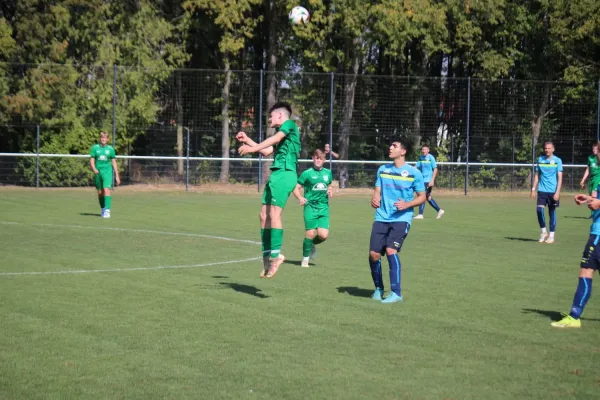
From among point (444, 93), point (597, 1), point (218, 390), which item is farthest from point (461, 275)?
point (597, 1)

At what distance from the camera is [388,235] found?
10633 millimetres

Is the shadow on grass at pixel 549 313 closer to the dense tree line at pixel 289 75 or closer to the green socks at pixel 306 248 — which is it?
the green socks at pixel 306 248

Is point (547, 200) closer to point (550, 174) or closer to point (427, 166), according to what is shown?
point (550, 174)

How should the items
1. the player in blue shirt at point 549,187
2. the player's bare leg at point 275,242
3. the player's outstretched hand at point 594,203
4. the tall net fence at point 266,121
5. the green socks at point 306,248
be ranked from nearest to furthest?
the player's outstretched hand at point 594,203 → the player's bare leg at point 275,242 → the green socks at point 306,248 → the player in blue shirt at point 549,187 → the tall net fence at point 266,121

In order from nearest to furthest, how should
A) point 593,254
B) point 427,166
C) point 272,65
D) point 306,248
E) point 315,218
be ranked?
point 593,254
point 306,248
point 315,218
point 427,166
point 272,65

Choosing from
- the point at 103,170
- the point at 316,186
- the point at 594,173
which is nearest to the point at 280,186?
the point at 316,186

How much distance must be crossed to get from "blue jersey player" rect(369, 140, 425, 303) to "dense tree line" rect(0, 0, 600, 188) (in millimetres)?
25077

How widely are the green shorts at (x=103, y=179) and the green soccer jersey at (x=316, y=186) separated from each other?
9102 mm

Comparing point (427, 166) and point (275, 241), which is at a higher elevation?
point (427, 166)

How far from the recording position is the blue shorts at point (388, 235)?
415 inches

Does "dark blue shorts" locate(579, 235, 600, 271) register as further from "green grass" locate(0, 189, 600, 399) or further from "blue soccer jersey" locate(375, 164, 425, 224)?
"blue soccer jersey" locate(375, 164, 425, 224)

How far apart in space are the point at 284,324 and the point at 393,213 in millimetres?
2320

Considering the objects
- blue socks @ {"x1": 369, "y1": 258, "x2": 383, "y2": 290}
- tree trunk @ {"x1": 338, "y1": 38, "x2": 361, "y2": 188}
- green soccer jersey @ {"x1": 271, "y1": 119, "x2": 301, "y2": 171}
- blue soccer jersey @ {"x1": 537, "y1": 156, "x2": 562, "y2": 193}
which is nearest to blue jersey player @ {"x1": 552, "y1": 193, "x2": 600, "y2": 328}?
blue socks @ {"x1": 369, "y1": 258, "x2": 383, "y2": 290}

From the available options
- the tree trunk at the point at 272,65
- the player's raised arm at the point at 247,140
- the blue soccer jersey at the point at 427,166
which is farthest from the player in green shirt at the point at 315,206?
the tree trunk at the point at 272,65
